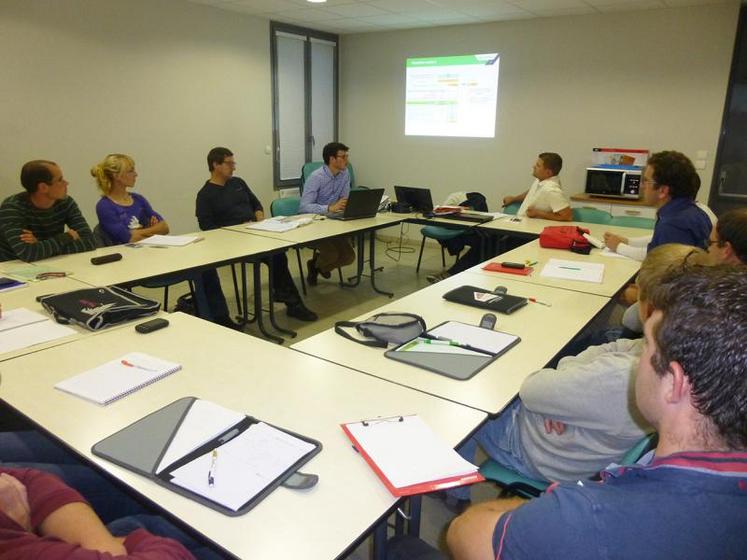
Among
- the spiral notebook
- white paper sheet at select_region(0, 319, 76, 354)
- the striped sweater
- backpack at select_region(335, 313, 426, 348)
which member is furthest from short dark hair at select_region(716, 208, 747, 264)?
the striped sweater

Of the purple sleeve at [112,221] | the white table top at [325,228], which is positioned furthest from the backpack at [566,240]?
the purple sleeve at [112,221]

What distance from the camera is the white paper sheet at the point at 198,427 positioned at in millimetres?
1194

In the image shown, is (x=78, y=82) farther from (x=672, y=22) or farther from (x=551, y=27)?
(x=672, y=22)

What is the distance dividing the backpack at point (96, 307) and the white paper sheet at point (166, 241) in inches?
44.6

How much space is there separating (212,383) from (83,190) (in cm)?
403

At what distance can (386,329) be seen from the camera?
6.06 ft


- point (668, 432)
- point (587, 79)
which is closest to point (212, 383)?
point (668, 432)

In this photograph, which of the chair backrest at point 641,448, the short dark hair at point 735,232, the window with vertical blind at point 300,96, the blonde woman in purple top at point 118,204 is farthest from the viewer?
the window with vertical blind at point 300,96

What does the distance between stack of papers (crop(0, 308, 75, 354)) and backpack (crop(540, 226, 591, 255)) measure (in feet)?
8.88

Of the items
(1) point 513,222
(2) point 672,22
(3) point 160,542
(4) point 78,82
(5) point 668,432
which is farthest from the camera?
(2) point 672,22

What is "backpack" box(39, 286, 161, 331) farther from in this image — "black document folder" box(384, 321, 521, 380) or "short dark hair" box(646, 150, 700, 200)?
"short dark hair" box(646, 150, 700, 200)

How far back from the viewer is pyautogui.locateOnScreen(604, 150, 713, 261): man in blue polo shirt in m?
2.78

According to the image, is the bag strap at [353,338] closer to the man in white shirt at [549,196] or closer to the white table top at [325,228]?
the white table top at [325,228]

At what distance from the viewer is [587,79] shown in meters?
5.51
